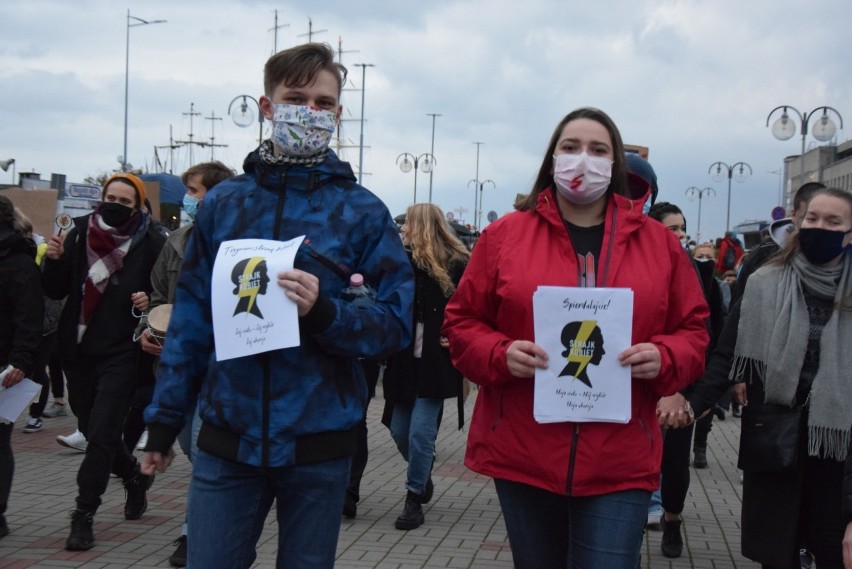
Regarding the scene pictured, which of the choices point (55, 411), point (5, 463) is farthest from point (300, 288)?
point (55, 411)

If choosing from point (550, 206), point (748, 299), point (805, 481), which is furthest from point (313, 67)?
point (805, 481)

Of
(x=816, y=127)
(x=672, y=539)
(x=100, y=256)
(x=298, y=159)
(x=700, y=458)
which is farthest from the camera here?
(x=816, y=127)

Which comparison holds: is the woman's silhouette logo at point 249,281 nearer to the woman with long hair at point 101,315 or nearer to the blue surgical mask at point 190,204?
the woman with long hair at point 101,315

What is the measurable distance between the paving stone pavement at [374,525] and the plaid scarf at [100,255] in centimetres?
127

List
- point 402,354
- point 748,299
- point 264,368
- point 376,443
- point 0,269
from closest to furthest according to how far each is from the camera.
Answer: point 264,368
point 748,299
point 0,269
point 402,354
point 376,443

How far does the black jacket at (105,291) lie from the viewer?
20.5ft

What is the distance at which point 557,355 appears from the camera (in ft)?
10.9

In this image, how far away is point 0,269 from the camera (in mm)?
6402

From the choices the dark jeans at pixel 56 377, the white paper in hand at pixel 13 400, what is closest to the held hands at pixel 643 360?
the white paper in hand at pixel 13 400

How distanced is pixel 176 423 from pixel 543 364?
1.09 meters

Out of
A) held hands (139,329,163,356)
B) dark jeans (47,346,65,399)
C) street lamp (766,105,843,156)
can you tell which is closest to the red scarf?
held hands (139,329,163,356)

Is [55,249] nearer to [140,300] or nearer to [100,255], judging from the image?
[100,255]

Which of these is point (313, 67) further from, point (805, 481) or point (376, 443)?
point (376, 443)

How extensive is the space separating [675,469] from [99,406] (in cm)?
332
